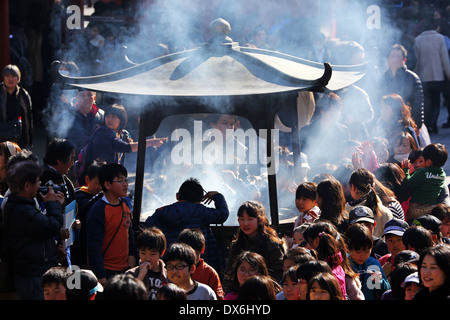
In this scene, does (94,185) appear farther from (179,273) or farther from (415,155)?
(415,155)

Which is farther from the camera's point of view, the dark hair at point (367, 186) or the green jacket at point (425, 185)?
the green jacket at point (425, 185)

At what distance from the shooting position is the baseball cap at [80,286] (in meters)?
3.31

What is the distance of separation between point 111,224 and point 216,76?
4.03 ft

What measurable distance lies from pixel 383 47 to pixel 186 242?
661cm

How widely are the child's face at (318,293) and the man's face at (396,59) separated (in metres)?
4.54

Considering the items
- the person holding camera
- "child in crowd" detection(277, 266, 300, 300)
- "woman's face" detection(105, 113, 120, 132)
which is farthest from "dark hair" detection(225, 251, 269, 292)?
"woman's face" detection(105, 113, 120, 132)

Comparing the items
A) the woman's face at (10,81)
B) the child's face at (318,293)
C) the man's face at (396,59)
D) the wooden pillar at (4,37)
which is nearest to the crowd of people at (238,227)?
the child's face at (318,293)

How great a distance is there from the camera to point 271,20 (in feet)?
38.8

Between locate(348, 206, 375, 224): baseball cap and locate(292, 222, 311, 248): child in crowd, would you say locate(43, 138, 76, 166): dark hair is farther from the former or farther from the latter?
locate(348, 206, 375, 224): baseball cap

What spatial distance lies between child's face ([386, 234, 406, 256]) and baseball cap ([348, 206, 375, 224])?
0.15 m

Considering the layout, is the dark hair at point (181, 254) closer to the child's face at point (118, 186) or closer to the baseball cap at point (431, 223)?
the child's face at point (118, 186)

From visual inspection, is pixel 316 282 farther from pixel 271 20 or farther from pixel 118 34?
pixel 271 20

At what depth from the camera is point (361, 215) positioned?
4.28 metres

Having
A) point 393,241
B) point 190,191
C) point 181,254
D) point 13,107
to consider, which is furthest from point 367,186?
point 13,107
